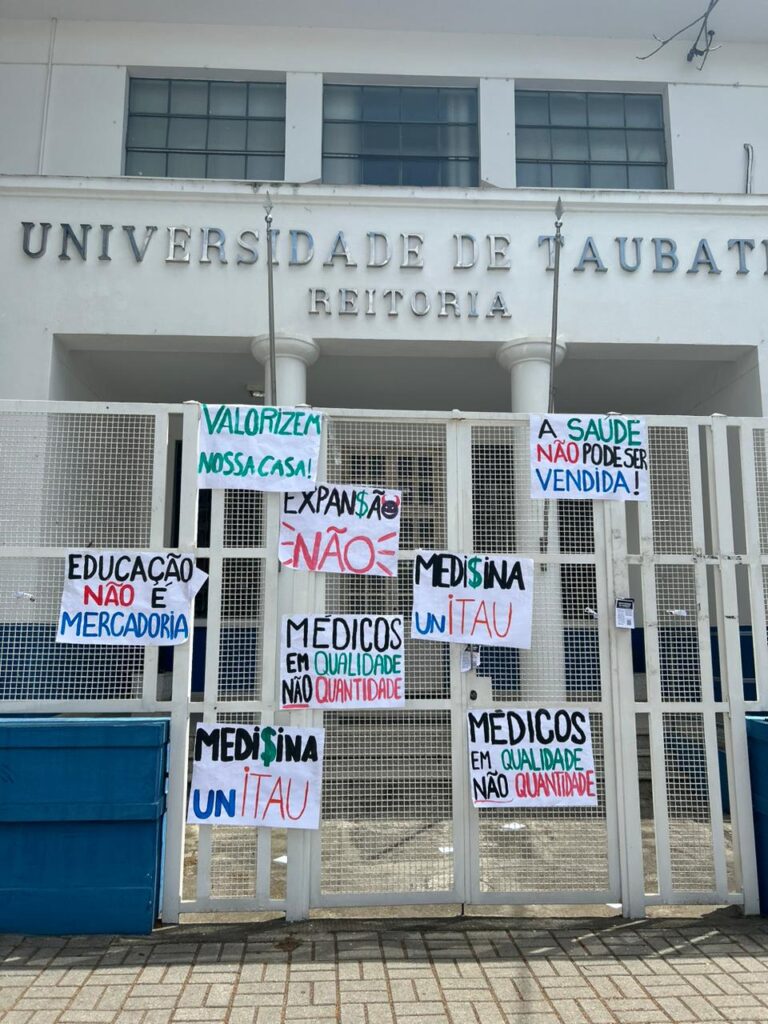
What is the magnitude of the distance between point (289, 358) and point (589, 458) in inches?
173

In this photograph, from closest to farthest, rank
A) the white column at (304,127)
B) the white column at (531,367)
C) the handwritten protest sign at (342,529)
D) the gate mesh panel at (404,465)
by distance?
the handwritten protest sign at (342,529) → the gate mesh panel at (404,465) → the white column at (531,367) → the white column at (304,127)

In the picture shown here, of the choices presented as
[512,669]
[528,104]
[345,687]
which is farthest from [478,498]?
[528,104]

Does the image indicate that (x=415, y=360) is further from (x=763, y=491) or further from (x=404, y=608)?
(x=404, y=608)

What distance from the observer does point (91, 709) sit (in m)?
A: 4.16

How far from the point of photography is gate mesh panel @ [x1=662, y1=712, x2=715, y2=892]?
434cm

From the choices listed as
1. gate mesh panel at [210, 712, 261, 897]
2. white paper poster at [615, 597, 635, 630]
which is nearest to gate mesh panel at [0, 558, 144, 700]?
gate mesh panel at [210, 712, 261, 897]

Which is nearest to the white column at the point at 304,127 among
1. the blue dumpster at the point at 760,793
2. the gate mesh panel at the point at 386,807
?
the gate mesh panel at the point at 386,807

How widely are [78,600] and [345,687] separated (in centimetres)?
150

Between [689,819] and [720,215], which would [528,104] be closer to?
[720,215]

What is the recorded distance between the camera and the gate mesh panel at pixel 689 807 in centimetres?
434

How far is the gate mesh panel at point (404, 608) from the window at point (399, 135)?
7.28 meters

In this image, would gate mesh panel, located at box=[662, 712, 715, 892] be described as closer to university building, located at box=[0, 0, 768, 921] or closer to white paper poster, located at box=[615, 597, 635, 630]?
university building, located at box=[0, 0, 768, 921]

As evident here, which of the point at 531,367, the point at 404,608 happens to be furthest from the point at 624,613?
the point at 531,367

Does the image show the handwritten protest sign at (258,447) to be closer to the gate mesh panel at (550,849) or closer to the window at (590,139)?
the gate mesh panel at (550,849)
